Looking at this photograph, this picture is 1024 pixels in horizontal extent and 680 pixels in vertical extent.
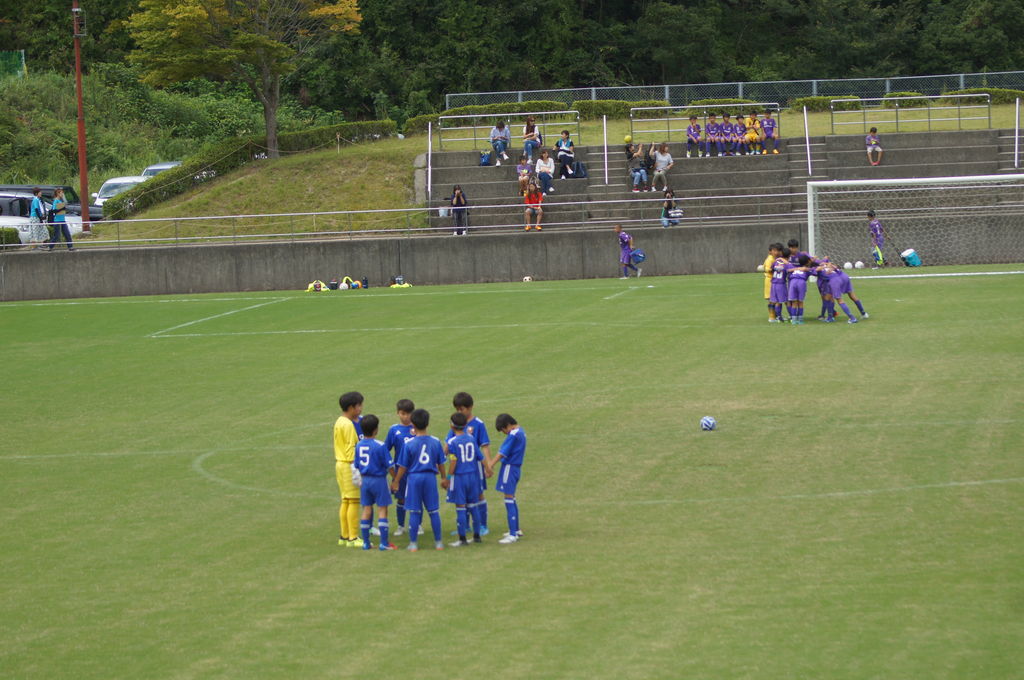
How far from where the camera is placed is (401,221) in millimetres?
42938

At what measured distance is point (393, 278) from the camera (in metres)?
38.5

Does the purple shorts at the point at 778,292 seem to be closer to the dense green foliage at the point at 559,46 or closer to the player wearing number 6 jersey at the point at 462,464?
the player wearing number 6 jersey at the point at 462,464

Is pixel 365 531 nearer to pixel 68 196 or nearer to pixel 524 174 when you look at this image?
pixel 524 174

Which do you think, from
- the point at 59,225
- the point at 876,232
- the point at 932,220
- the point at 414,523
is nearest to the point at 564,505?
the point at 414,523

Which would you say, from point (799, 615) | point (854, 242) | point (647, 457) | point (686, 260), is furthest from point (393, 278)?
point (799, 615)

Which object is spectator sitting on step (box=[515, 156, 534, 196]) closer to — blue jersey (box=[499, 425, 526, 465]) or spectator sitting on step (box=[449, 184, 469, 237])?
spectator sitting on step (box=[449, 184, 469, 237])

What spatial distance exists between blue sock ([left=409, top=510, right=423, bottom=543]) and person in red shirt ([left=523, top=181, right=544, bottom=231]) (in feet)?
89.1

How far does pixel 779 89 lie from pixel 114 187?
29.0m

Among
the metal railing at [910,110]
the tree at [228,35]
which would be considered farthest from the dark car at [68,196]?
the metal railing at [910,110]

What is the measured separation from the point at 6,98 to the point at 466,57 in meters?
22.1

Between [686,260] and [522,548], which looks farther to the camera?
[686,260]

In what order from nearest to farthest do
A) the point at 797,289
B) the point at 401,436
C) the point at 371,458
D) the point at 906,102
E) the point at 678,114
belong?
the point at 371,458 < the point at 401,436 < the point at 797,289 < the point at 678,114 < the point at 906,102

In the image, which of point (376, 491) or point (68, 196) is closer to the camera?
point (376, 491)

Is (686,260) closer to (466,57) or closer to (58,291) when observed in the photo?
(58,291)
